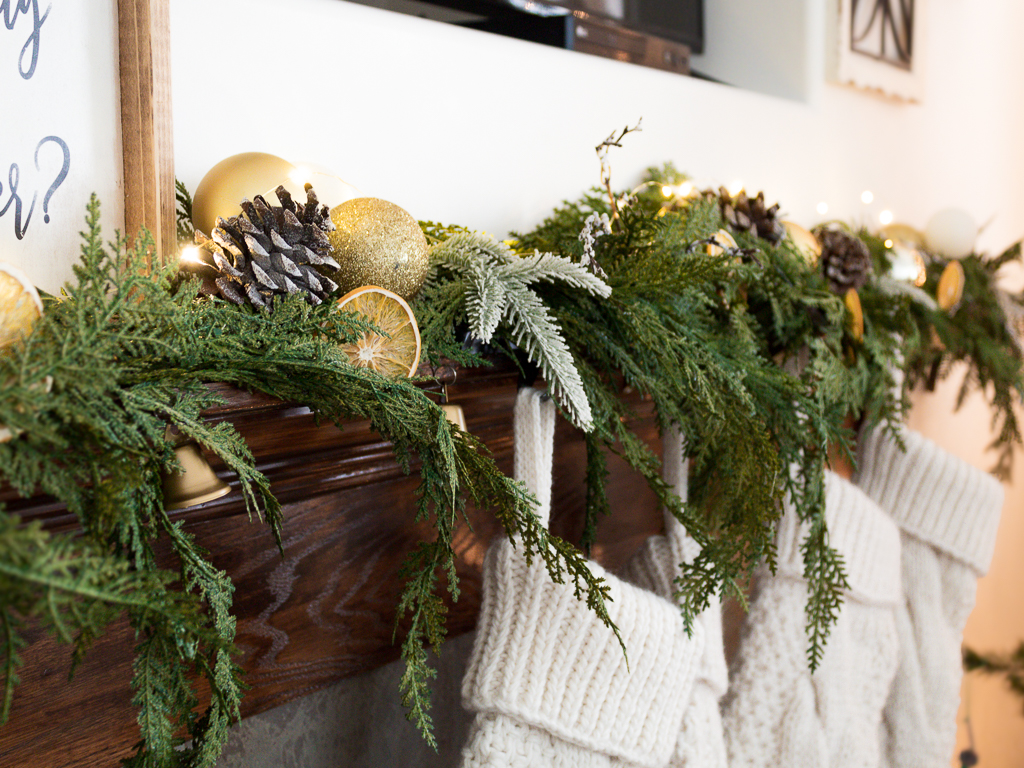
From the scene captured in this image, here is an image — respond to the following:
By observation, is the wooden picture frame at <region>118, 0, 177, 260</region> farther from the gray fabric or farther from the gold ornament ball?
the gray fabric

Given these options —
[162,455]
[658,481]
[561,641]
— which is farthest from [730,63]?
[162,455]

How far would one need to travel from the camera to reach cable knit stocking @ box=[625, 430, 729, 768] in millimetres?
607

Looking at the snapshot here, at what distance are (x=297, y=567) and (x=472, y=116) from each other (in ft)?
1.27

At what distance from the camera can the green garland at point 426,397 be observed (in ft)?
0.97

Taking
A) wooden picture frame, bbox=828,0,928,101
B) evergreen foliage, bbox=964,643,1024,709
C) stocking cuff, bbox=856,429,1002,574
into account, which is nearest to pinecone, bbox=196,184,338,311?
stocking cuff, bbox=856,429,1002,574

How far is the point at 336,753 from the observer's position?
22.7 inches

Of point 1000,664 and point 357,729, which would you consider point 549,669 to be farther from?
point 1000,664

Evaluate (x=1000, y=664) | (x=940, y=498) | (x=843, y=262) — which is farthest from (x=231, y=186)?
(x=1000, y=664)

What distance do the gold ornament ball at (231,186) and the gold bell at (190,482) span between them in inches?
5.4

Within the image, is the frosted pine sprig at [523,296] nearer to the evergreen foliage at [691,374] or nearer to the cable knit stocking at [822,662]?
the evergreen foliage at [691,374]

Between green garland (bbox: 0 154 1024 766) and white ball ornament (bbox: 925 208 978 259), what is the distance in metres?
0.38

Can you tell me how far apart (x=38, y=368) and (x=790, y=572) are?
67cm

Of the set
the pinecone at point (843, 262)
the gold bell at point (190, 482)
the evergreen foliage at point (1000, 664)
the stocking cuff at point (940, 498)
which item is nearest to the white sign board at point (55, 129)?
the gold bell at point (190, 482)

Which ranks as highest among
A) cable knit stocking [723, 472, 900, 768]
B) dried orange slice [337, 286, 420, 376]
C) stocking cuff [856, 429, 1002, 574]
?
dried orange slice [337, 286, 420, 376]
